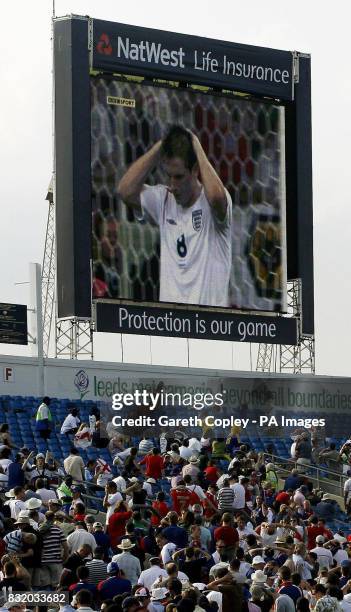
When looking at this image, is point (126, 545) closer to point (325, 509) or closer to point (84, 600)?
point (84, 600)

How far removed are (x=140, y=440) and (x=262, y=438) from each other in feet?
11.0

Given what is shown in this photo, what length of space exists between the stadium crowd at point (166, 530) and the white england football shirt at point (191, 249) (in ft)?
11.9

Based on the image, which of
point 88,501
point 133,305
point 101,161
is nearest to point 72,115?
point 101,161

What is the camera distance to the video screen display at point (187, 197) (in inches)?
1344

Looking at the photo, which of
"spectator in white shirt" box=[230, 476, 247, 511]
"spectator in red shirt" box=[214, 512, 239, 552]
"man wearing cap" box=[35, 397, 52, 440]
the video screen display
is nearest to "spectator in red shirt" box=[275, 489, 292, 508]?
"spectator in white shirt" box=[230, 476, 247, 511]

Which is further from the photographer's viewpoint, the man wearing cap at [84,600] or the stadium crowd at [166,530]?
the stadium crowd at [166,530]

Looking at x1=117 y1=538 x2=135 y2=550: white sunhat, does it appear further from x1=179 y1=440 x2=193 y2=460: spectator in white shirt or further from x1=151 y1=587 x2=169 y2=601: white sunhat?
x1=179 y1=440 x2=193 y2=460: spectator in white shirt

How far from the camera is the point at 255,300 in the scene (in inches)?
1415

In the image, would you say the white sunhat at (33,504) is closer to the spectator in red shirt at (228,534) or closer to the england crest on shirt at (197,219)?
the spectator in red shirt at (228,534)

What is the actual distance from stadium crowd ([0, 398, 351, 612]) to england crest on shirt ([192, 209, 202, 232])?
4.53 metres

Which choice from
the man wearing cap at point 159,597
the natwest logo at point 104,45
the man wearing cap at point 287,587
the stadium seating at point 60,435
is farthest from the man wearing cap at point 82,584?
the natwest logo at point 104,45

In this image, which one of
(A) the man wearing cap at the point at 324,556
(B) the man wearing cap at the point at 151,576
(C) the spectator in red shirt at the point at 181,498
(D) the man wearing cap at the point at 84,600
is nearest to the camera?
(D) the man wearing cap at the point at 84,600

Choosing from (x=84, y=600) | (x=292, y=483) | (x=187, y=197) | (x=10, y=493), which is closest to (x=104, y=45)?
(x=187, y=197)

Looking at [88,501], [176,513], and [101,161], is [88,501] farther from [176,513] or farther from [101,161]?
[101,161]
